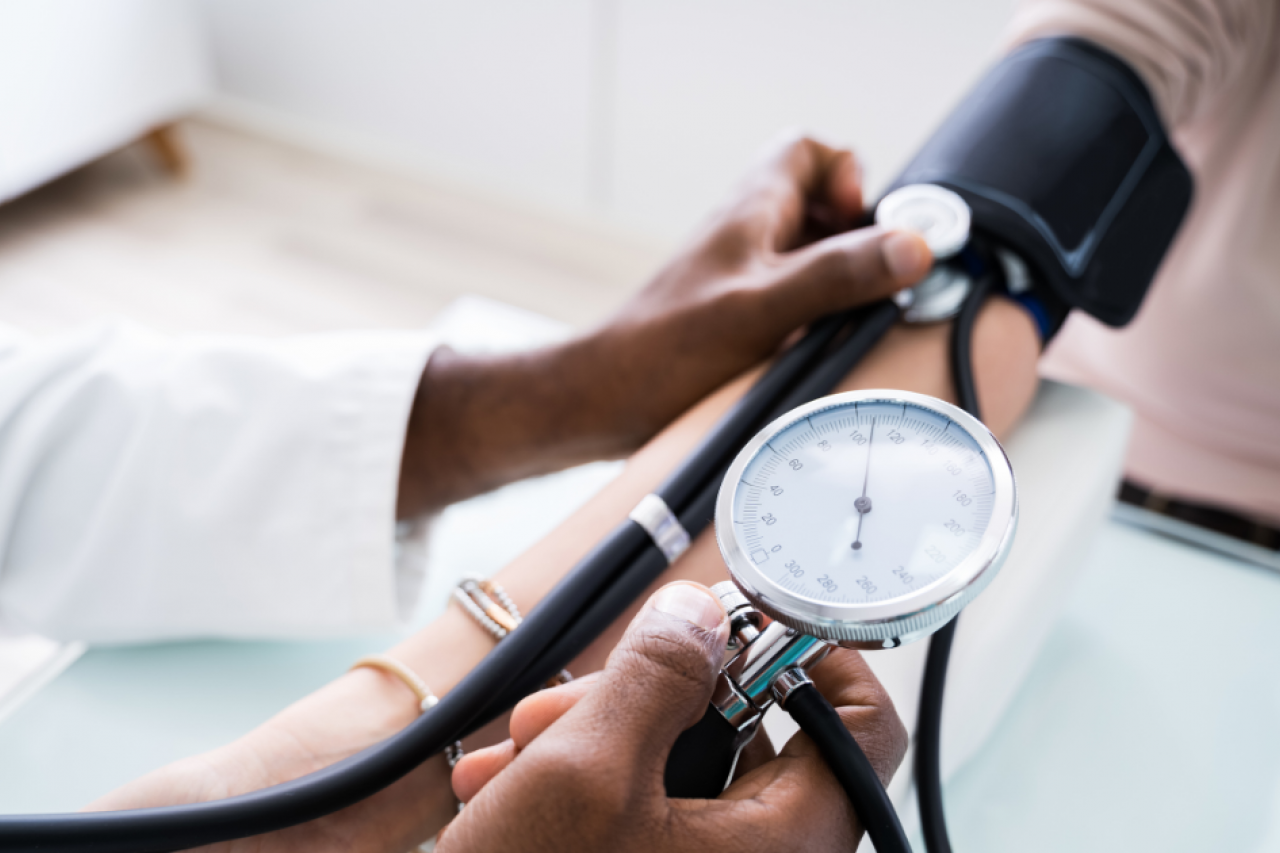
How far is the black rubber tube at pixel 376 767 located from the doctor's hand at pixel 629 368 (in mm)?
177

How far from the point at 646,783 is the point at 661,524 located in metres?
0.18

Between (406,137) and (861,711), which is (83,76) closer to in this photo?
(406,137)

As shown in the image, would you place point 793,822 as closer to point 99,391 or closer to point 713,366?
point 713,366

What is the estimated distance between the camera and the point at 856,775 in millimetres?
363

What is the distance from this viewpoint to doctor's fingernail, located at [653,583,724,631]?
36 cm

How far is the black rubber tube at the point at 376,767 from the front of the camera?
41 cm

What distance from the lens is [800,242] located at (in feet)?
2.71

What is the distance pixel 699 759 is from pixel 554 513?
0.50 meters

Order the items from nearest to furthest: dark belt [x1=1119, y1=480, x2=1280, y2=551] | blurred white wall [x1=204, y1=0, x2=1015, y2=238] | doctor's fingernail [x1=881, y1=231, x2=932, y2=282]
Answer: doctor's fingernail [x1=881, y1=231, x2=932, y2=282] < dark belt [x1=1119, y1=480, x2=1280, y2=551] < blurred white wall [x1=204, y1=0, x2=1015, y2=238]

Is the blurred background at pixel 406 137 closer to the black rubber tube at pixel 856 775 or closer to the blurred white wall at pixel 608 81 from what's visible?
the blurred white wall at pixel 608 81

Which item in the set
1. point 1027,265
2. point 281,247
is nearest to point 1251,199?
Answer: point 1027,265

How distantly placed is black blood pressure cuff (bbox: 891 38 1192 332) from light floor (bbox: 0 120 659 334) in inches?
49.3

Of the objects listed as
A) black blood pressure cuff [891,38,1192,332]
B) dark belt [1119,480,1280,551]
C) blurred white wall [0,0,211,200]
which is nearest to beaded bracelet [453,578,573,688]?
black blood pressure cuff [891,38,1192,332]

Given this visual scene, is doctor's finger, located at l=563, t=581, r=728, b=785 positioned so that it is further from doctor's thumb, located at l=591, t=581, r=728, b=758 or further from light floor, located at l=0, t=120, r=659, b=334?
light floor, located at l=0, t=120, r=659, b=334
